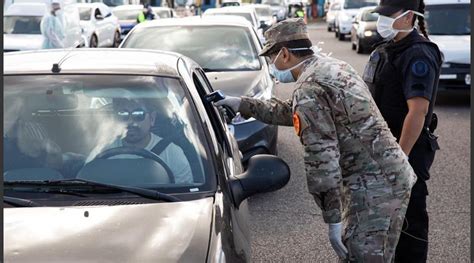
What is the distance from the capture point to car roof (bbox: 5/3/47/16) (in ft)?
64.8

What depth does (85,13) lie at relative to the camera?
25031 mm

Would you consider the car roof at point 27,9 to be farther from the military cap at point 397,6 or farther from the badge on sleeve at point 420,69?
the badge on sleeve at point 420,69

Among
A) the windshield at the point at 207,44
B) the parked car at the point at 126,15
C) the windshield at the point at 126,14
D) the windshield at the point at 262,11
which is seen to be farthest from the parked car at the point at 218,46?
the windshield at the point at 126,14

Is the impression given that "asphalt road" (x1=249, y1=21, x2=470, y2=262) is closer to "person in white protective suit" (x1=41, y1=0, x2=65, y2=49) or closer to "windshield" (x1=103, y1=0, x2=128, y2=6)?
"person in white protective suit" (x1=41, y1=0, x2=65, y2=49)

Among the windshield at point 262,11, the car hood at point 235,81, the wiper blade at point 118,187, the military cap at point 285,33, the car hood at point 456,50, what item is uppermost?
the military cap at point 285,33

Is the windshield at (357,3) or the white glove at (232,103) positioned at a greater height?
the white glove at (232,103)

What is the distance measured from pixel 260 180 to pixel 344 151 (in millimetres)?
452

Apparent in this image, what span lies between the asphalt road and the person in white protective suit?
523cm

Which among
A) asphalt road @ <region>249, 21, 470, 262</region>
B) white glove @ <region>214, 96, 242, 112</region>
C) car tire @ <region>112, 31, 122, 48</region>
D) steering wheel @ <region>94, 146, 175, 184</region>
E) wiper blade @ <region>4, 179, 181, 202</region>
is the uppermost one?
white glove @ <region>214, 96, 242, 112</region>

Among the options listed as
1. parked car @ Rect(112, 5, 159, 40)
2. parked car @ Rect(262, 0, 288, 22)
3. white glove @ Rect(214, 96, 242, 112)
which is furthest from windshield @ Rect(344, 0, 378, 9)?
white glove @ Rect(214, 96, 242, 112)

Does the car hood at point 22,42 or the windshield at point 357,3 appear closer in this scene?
the car hood at point 22,42

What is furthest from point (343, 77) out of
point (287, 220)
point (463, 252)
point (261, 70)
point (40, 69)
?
point (261, 70)

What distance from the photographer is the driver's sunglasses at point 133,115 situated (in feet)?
12.5

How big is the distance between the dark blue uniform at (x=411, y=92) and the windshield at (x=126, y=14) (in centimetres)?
2774
